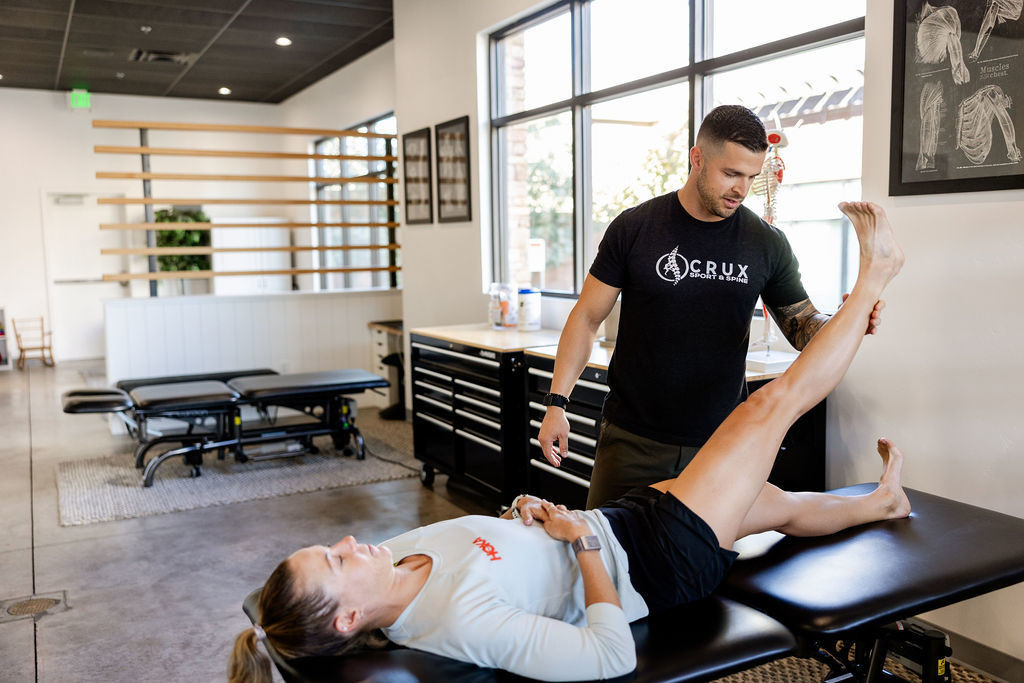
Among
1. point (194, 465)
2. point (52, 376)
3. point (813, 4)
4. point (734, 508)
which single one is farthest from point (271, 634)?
point (52, 376)

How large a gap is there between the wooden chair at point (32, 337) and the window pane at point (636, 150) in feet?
23.1

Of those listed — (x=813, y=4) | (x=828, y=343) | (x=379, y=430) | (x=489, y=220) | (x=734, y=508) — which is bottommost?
(x=379, y=430)

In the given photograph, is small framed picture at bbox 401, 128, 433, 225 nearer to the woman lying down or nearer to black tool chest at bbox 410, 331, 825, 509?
black tool chest at bbox 410, 331, 825, 509

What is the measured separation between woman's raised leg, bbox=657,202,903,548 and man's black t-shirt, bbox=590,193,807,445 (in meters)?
0.21

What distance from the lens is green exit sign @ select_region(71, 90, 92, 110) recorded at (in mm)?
8352

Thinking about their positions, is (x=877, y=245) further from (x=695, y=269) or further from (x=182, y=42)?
(x=182, y=42)

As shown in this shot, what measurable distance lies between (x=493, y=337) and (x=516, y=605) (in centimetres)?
230

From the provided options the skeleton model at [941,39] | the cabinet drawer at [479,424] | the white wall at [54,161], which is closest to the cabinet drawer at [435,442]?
the cabinet drawer at [479,424]

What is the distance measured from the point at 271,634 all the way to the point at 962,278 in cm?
193

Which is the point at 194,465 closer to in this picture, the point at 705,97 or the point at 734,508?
the point at 705,97

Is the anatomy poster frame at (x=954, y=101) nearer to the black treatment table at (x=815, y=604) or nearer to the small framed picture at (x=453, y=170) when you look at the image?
the black treatment table at (x=815, y=604)

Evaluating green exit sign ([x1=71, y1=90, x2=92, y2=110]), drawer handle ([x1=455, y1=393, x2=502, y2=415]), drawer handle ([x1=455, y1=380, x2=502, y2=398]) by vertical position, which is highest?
green exit sign ([x1=71, y1=90, x2=92, y2=110])

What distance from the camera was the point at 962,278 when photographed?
222 cm

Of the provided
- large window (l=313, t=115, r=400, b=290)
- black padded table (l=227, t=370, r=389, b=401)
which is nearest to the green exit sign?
large window (l=313, t=115, r=400, b=290)
